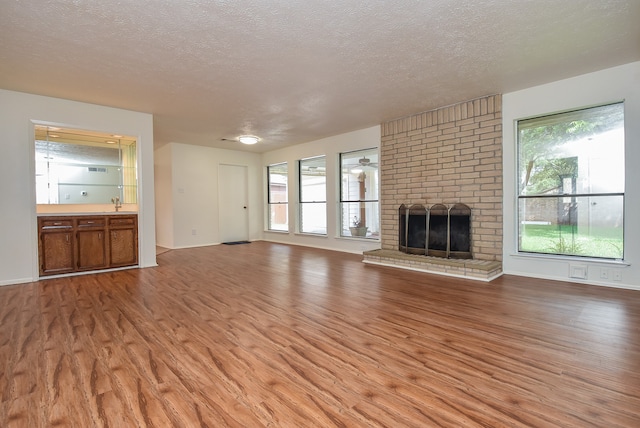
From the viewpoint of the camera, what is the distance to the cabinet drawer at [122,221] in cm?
479

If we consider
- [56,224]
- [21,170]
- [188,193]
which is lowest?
[56,224]

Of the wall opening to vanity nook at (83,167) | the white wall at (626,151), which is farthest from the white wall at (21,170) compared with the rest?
the white wall at (626,151)

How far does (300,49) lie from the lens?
2.97 metres

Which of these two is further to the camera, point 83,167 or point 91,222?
point 83,167

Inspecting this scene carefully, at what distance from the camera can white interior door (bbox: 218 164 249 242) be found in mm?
8102

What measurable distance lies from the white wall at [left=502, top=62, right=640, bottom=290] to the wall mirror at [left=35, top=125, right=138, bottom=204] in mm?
5642

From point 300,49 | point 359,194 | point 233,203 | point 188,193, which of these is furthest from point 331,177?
point 300,49

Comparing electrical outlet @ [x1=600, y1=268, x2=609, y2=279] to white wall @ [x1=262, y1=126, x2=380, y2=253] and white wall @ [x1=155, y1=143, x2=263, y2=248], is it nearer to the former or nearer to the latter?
white wall @ [x1=262, y1=126, x2=380, y2=253]

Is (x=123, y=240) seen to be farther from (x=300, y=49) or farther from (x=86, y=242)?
(x=300, y=49)

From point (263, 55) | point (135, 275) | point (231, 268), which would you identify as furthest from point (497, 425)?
point (135, 275)

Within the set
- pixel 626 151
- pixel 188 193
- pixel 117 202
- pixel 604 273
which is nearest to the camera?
pixel 626 151

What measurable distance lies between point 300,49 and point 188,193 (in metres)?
5.49

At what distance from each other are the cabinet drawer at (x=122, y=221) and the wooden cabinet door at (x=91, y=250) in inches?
7.7

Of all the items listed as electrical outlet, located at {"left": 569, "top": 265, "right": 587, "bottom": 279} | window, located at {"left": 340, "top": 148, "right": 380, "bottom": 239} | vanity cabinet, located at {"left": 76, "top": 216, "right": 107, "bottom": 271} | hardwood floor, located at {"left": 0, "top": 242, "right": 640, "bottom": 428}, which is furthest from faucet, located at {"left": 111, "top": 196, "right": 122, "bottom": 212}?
electrical outlet, located at {"left": 569, "top": 265, "right": 587, "bottom": 279}
